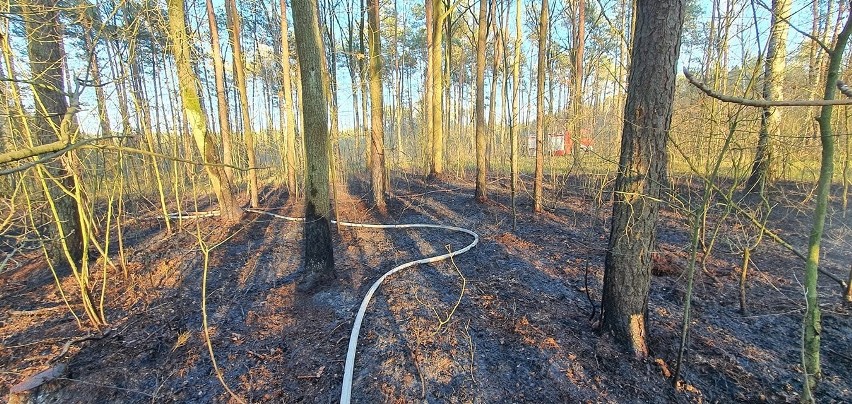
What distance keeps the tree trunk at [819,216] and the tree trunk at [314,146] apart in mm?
4037

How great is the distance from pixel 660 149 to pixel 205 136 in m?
7.35

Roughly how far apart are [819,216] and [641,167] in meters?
0.99

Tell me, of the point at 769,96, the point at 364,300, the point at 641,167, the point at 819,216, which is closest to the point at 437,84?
the point at 769,96

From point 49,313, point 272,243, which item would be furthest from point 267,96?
point 49,313

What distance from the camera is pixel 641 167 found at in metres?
2.55

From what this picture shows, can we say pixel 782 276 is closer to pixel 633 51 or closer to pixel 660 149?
pixel 660 149

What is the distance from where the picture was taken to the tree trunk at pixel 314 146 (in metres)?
3.87

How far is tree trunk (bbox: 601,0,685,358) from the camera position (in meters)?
2.42

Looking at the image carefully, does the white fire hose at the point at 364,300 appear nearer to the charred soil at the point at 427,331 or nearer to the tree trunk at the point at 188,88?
the charred soil at the point at 427,331

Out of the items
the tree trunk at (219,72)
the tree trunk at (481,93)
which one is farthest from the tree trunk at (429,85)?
the tree trunk at (219,72)

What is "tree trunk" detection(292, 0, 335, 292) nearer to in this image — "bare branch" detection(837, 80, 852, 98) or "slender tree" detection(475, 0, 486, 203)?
"bare branch" detection(837, 80, 852, 98)

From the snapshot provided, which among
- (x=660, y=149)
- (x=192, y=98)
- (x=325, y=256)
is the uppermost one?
(x=192, y=98)

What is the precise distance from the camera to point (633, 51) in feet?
8.27

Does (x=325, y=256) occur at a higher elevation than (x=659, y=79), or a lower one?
lower
